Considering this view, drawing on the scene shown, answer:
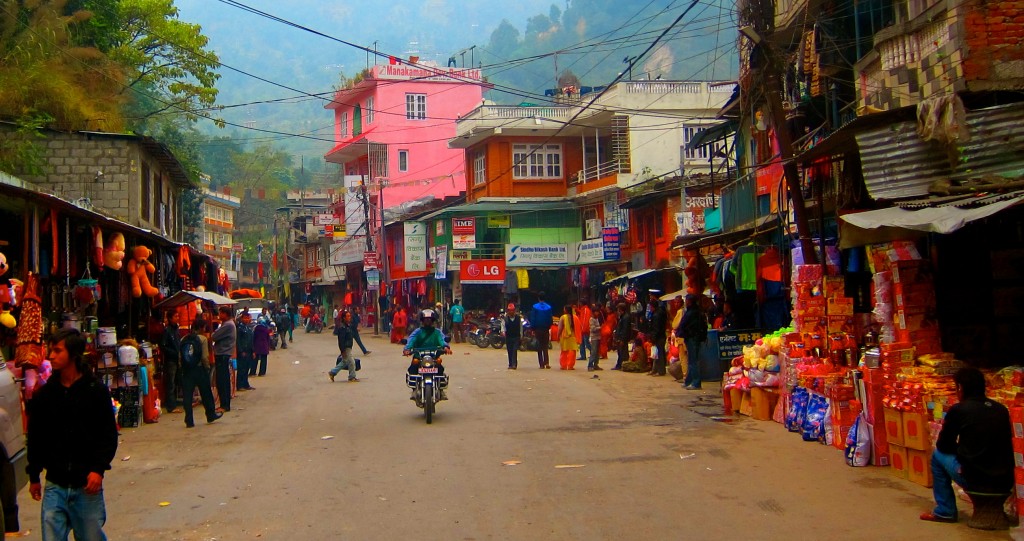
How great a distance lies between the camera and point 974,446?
22.4ft

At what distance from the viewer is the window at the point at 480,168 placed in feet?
148

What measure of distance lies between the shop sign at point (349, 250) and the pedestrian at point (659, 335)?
34412 mm

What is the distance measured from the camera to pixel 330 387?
68.1ft

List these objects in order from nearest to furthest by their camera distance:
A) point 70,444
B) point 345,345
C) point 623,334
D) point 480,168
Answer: point 70,444 < point 345,345 < point 623,334 < point 480,168

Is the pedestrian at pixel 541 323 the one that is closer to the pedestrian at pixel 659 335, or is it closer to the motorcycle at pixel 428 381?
the pedestrian at pixel 659 335

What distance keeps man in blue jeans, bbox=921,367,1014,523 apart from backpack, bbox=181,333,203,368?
10793 mm

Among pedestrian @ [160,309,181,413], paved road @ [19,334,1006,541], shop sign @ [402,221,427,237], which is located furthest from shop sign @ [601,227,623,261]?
pedestrian @ [160,309,181,413]

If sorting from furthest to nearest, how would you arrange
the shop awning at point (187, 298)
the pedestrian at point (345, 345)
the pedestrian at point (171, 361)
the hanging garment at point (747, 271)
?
the pedestrian at point (345, 345) < the hanging garment at point (747, 271) < the shop awning at point (187, 298) < the pedestrian at point (171, 361)

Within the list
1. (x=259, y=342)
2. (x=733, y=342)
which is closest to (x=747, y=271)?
(x=733, y=342)

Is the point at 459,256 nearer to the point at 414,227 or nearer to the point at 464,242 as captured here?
the point at 464,242

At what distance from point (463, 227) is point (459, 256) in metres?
1.92

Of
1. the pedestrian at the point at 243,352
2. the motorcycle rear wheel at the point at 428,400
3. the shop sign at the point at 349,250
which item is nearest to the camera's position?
the motorcycle rear wheel at the point at 428,400

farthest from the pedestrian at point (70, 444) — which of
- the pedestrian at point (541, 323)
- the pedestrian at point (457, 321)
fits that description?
the pedestrian at point (457, 321)

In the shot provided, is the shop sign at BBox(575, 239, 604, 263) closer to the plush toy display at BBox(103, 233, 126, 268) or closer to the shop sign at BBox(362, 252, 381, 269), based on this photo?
the shop sign at BBox(362, 252, 381, 269)
